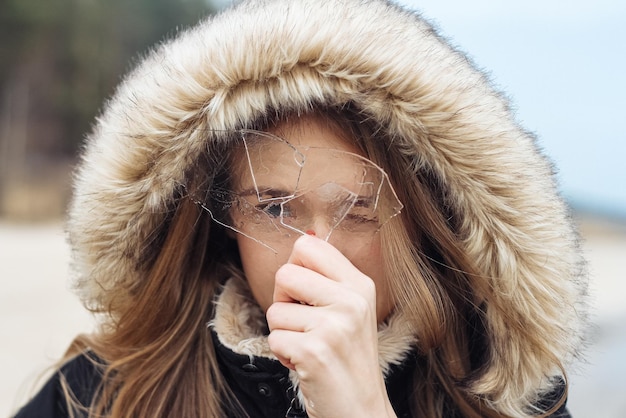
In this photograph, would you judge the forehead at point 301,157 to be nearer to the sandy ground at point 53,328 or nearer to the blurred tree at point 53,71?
the sandy ground at point 53,328

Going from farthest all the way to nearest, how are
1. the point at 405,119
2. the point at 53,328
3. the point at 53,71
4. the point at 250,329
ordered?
the point at 53,71 < the point at 53,328 < the point at 250,329 < the point at 405,119

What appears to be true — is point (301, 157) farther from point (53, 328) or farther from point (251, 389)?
point (53, 328)

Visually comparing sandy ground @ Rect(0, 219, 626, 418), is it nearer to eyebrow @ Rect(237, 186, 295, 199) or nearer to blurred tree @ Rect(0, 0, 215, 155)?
eyebrow @ Rect(237, 186, 295, 199)

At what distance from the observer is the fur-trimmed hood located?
5.33 feet

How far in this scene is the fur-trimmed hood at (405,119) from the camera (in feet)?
5.33

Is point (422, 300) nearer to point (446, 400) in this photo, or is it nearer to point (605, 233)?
point (446, 400)

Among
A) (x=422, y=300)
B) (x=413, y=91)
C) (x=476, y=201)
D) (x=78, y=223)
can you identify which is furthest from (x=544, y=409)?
(x=78, y=223)

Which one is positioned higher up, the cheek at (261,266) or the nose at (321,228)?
the nose at (321,228)

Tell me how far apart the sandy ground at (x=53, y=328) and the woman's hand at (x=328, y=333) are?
31.9 inches

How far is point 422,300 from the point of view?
1.71 metres

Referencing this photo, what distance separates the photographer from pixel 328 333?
1.33m

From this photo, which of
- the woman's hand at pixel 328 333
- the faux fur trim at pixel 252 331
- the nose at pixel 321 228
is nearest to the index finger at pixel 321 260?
the woman's hand at pixel 328 333

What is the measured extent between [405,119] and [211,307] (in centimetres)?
91

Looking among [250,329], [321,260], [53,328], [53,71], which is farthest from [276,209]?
[53,71]
